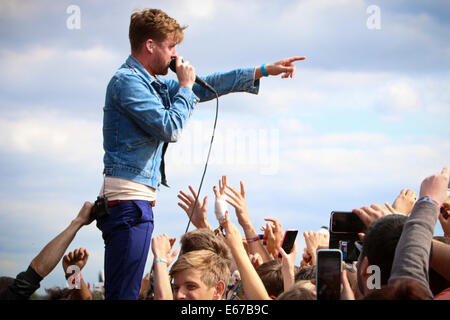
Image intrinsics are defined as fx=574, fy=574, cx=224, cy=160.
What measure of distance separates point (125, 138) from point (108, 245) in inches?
25.0

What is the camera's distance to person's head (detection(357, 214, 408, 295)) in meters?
2.71

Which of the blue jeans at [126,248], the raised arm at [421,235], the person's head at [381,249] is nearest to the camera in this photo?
the raised arm at [421,235]

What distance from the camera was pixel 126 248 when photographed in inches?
129

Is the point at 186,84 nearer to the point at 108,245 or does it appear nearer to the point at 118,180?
the point at 118,180

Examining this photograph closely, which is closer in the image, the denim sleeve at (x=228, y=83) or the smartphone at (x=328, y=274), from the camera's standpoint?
the smartphone at (x=328, y=274)

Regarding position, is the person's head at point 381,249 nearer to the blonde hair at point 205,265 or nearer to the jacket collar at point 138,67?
the blonde hair at point 205,265

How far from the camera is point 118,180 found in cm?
337

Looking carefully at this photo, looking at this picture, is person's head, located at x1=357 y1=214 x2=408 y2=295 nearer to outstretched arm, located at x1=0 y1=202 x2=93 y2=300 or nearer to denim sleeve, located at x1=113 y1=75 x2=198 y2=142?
denim sleeve, located at x1=113 y1=75 x2=198 y2=142

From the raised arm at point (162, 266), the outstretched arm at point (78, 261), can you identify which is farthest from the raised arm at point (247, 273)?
the outstretched arm at point (78, 261)

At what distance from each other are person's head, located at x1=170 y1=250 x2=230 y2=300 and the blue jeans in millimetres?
416

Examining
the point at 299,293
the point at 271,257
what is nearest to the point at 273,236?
the point at 271,257

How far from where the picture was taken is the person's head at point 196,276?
3709 mm

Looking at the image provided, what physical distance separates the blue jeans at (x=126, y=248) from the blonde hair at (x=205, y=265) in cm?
40

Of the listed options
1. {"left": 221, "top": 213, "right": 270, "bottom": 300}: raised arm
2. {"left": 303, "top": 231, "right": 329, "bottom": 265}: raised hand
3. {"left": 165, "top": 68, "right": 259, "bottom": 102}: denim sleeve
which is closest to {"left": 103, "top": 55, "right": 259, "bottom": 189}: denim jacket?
{"left": 165, "top": 68, "right": 259, "bottom": 102}: denim sleeve
